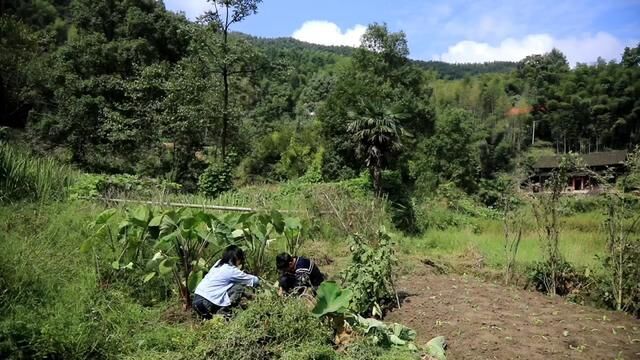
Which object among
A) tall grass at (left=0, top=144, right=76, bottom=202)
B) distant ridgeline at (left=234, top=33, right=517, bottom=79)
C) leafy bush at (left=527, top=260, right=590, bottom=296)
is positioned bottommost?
leafy bush at (left=527, top=260, right=590, bottom=296)

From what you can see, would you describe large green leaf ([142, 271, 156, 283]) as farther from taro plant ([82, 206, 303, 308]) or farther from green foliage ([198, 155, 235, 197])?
green foliage ([198, 155, 235, 197])

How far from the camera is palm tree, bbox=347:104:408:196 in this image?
17.2m

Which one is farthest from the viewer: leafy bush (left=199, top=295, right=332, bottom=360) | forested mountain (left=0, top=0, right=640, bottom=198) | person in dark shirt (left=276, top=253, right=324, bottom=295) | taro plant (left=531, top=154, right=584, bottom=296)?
forested mountain (left=0, top=0, right=640, bottom=198)

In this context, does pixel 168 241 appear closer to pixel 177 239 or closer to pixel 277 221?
pixel 177 239

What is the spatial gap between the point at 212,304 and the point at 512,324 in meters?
3.23

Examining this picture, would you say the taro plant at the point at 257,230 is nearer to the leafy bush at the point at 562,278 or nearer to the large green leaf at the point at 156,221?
the large green leaf at the point at 156,221

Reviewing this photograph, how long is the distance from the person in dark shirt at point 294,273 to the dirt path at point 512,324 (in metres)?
1.10

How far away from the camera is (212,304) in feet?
18.9

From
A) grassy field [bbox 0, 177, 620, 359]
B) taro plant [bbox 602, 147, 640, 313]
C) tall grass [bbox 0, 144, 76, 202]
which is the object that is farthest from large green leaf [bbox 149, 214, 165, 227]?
taro plant [bbox 602, 147, 640, 313]

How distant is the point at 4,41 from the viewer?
23500mm

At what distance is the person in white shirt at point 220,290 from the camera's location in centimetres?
576

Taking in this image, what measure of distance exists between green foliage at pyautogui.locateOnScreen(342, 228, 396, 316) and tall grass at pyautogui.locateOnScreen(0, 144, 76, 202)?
527 cm

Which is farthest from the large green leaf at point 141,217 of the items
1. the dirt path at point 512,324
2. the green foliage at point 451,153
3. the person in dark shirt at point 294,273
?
the green foliage at point 451,153

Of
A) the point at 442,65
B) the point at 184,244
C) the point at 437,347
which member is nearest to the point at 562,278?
the point at 437,347
